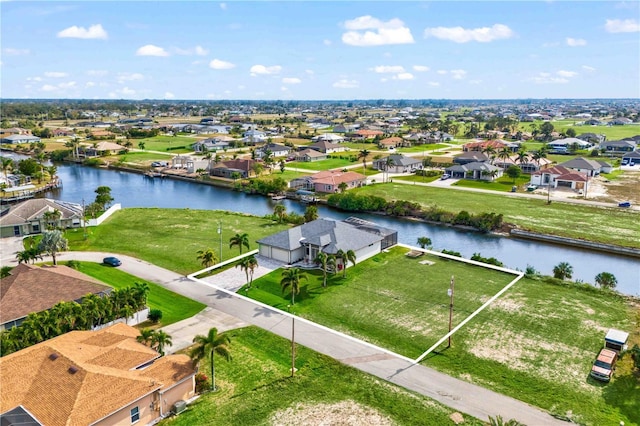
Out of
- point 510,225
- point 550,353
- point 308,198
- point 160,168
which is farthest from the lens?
point 160,168

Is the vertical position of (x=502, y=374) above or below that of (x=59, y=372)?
below

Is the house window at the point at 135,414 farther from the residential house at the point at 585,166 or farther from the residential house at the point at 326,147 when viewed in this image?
the residential house at the point at 326,147

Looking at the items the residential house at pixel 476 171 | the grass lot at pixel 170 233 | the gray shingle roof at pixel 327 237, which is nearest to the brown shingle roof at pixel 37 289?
the grass lot at pixel 170 233

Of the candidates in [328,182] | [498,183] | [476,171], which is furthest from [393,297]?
[476,171]

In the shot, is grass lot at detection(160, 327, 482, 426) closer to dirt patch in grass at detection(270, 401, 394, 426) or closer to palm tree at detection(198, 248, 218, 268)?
dirt patch in grass at detection(270, 401, 394, 426)

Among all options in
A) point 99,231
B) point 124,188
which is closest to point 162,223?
point 99,231

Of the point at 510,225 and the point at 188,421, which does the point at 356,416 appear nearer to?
the point at 188,421

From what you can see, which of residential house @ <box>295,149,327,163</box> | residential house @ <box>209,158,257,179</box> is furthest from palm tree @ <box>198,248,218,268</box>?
residential house @ <box>295,149,327,163</box>
